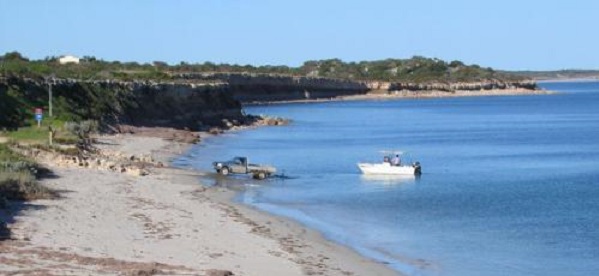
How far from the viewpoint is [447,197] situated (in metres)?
36.7

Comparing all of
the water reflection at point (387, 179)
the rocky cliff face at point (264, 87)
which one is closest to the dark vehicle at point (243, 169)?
the water reflection at point (387, 179)

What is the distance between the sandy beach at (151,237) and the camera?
56.9 ft

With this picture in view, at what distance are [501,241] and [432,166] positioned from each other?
25.3m

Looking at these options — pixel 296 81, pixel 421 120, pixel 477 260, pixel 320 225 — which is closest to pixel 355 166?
pixel 320 225

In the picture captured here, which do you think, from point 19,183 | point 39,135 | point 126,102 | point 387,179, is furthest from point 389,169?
point 126,102

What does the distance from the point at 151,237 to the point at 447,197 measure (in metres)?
17.3

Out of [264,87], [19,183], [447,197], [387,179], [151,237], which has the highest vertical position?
[264,87]

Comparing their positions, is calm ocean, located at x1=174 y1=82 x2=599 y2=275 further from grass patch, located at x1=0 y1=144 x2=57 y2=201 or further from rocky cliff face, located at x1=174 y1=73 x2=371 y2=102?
rocky cliff face, located at x1=174 y1=73 x2=371 y2=102

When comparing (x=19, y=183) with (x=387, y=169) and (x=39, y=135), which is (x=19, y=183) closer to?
(x=39, y=135)

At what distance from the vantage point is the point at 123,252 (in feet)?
61.8

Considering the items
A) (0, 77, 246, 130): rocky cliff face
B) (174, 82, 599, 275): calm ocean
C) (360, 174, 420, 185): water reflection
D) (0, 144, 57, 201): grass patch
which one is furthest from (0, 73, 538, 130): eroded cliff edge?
(0, 144, 57, 201): grass patch

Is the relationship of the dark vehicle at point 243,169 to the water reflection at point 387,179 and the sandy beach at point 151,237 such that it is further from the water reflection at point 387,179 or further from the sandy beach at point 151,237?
the sandy beach at point 151,237

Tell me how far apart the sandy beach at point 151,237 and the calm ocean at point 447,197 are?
1669mm

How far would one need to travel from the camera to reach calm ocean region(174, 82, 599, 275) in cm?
2381
